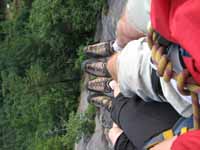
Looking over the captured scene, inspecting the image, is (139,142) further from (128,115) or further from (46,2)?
(46,2)

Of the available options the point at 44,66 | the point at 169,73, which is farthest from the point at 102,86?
the point at 44,66

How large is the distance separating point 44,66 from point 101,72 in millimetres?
2044

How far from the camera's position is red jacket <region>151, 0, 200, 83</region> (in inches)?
32.3

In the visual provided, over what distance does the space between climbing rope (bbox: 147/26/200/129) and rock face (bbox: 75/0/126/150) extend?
1686 mm

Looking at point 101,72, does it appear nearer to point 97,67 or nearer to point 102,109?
point 97,67

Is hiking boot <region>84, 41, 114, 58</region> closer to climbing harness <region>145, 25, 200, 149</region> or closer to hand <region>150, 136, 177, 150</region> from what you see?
hand <region>150, 136, 177, 150</region>

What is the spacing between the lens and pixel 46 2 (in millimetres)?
3578

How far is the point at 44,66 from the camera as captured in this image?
13.4ft

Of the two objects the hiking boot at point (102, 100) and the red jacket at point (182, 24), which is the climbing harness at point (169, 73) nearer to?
the red jacket at point (182, 24)

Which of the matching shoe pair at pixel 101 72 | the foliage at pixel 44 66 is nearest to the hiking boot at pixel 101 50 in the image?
the matching shoe pair at pixel 101 72

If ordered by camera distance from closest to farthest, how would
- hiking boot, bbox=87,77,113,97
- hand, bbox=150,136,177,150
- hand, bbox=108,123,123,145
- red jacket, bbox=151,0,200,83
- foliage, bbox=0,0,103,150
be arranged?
1. red jacket, bbox=151,0,200,83
2. hand, bbox=150,136,177,150
3. hand, bbox=108,123,123,145
4. hiking boot, bbox=87,77,113,97
5. foliage, bbox=0,0,103,150

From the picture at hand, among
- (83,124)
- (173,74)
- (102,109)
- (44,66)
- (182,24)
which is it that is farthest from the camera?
(44,66)

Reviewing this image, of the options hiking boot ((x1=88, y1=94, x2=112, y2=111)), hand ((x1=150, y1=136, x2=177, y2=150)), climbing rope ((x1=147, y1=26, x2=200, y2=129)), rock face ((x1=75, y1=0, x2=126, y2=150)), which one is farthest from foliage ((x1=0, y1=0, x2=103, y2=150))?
climbing rope ((x1=147, y1=26, x2=200, y2=129))

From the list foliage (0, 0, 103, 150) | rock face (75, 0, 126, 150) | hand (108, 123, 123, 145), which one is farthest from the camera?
foliage (0, 0, 103, 150)
